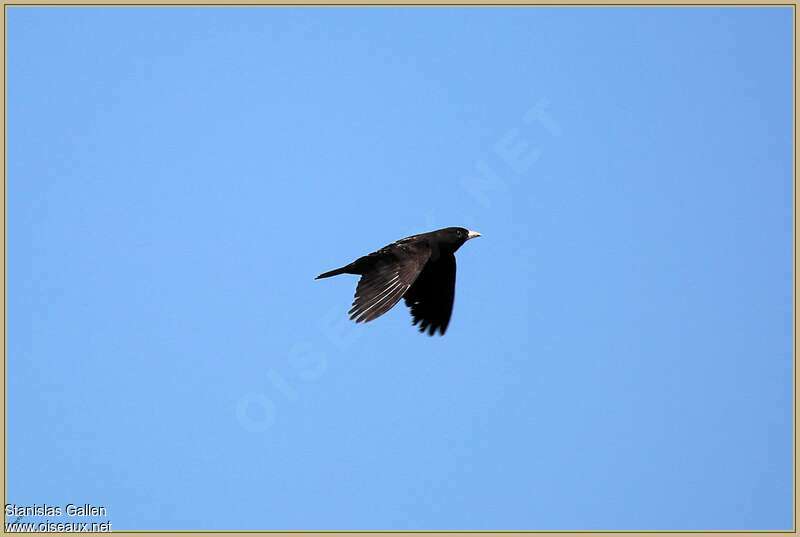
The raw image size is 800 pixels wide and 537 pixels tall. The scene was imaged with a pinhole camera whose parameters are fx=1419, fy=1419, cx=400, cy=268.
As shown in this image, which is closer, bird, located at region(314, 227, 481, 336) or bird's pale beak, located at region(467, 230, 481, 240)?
bird, located at region(314, 227, 481, 336)

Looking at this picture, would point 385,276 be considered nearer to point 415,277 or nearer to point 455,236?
point 415,277

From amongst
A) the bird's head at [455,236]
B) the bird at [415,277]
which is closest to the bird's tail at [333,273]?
the bird at [415,277]

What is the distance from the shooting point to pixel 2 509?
21.2 meters

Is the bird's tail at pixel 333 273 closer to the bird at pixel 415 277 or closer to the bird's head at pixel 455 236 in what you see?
the bird at pixel 415 277

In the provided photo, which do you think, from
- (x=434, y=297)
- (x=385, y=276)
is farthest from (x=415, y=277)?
(x=434, y=297)

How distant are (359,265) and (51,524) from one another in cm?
603

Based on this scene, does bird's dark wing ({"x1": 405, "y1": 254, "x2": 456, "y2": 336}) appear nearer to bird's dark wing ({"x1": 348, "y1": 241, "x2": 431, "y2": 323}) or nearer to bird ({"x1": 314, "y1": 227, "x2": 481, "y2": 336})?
bird ({"x1": 314, "y1": 227, "x2": 481, "y2": 336})

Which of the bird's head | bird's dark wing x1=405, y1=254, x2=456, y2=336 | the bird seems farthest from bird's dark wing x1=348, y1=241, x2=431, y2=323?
bird's dark wing x1=405, y1=254, x2=456, y2=336

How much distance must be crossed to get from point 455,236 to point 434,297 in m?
1.35

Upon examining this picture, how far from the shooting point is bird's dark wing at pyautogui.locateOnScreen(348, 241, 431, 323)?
20.9m

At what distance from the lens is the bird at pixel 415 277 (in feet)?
69.4

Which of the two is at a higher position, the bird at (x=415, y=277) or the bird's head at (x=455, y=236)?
the bird's head at (x=455, y=236)

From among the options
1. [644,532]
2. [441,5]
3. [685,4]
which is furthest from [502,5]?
[644,532]

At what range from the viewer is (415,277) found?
21625 mm
